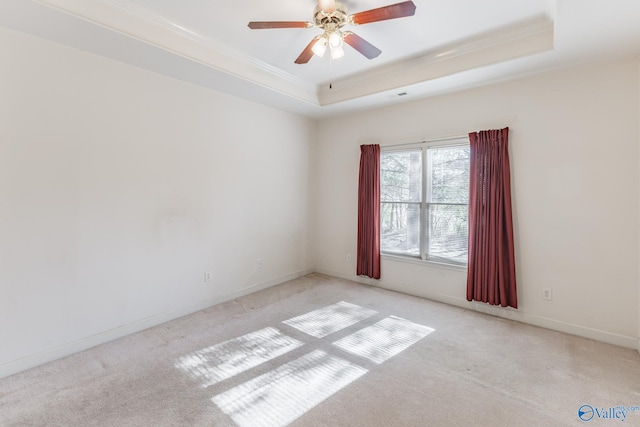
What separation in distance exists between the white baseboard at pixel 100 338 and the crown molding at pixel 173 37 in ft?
8.74

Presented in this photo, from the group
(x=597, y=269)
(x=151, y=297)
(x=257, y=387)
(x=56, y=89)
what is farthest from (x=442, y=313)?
(x=56, y=89)

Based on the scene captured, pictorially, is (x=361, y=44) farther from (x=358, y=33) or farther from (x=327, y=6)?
(x=358, y=33)

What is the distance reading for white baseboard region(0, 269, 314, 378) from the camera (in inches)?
93.9

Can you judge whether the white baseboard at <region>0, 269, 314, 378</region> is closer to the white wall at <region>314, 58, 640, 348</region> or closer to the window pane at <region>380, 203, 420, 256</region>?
the window pane at <region>380, 203, 420, 256</region>

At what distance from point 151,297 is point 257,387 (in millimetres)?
1717

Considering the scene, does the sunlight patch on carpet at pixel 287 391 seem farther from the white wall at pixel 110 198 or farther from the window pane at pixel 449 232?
the window pane at pixel 449 232

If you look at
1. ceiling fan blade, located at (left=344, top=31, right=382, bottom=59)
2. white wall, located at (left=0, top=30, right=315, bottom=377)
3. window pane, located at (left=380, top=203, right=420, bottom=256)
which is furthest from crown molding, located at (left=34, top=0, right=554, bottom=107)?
window pane, located at (left=380, top=203, right=420, bottom=256)

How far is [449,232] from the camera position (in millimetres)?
3906

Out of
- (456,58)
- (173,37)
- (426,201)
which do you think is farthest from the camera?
(426,201)

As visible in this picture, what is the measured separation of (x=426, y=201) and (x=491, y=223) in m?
0.87

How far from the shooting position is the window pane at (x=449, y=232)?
12.4ft

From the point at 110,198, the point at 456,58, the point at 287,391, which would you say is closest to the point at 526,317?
the point at 287,391

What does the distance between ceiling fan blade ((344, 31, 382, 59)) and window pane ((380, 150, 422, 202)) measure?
6.25 feet

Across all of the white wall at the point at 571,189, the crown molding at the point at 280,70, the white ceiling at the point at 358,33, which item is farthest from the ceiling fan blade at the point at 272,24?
the white wall at the point at 571,189
